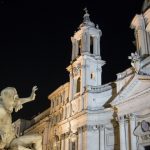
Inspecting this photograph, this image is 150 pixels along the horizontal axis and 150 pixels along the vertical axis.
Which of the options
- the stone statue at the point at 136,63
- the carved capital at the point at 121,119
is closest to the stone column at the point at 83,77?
the carved capital at the point at 121,119

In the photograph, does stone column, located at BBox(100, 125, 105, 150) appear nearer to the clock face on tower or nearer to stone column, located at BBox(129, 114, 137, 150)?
stone column, located at BBox(129, 114, 137, 150)

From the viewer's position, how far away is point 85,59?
3703 centimetres

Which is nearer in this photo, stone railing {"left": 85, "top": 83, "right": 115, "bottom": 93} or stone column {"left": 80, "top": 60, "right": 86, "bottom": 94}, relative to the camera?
stone railing {"left": 85, "top": 83, "right": 115, "bottom": 93}

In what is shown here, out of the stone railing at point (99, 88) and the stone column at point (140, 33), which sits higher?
the stone column at point (140, 33)

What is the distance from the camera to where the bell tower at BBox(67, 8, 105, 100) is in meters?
→ 36.7

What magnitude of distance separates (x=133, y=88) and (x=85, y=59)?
9235mm

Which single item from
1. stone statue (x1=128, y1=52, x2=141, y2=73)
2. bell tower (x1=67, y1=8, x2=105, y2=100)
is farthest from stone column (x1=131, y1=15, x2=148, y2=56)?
bell tower (x1=67, y1=8, x2=105, y2=100)

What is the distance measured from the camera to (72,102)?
37250mm

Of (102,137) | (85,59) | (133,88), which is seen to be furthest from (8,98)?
(85,59)

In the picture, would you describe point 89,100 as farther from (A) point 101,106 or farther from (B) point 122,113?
(B) point 122,113

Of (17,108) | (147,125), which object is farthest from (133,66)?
(17,108)

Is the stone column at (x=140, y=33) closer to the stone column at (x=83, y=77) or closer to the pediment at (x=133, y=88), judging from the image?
the pediment at (x=133, y=88)

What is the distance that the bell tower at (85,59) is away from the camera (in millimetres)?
36656

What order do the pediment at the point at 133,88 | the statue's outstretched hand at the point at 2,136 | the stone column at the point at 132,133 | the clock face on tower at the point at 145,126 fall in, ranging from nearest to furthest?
the statue's outstretched hand at the point at 2,136
the clock face on tower at the point at 145,126
the stone column at the point at 132,133
the pediment at the point at 133,88
